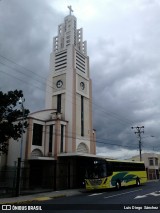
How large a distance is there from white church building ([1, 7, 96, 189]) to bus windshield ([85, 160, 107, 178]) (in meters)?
4.41

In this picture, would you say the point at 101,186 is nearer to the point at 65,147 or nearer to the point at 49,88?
the point at 65,147

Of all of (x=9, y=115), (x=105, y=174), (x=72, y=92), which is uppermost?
(x=72, y=92)

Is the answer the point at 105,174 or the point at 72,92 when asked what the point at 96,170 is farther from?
the point at 72,92

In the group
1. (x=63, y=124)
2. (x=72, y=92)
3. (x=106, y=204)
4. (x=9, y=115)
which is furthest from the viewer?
(x=72, y=92)

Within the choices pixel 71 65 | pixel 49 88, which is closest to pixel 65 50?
pixel 71 65

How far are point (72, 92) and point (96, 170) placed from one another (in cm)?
2140

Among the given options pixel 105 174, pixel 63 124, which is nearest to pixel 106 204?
pixel 105 174

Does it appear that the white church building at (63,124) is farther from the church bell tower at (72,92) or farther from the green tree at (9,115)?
the green tree at (9,115)

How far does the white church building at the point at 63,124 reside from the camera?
115 ft

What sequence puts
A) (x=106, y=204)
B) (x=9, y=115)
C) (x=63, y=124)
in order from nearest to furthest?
(x=106, y=204) → (x=9, y=115) → (x=63, y=124)

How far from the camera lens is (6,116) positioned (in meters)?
22.4

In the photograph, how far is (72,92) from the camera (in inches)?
1767

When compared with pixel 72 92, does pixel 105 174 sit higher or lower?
lower

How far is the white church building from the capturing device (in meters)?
35.2
